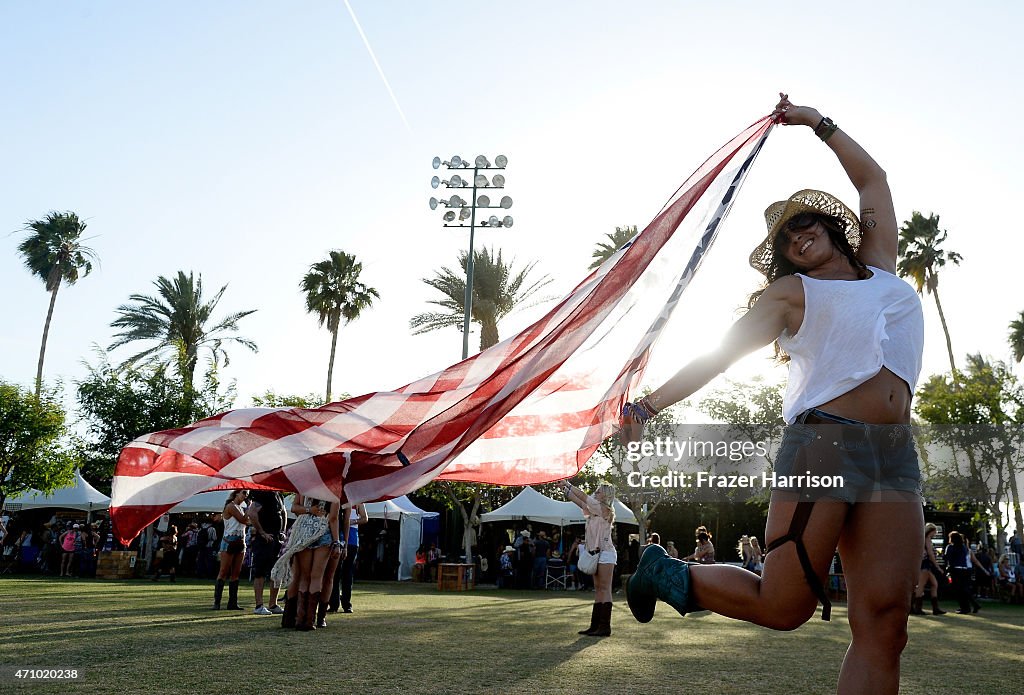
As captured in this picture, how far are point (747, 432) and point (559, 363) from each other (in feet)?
110

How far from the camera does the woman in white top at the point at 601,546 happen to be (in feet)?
34.3

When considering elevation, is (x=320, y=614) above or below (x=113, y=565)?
above

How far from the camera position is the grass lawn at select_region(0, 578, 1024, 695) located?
6152 millimetres

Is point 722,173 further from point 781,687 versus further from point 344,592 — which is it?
point 344,592

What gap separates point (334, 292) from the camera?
43.2m

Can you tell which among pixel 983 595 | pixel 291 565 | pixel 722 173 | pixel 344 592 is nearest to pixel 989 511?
pixel 983 595

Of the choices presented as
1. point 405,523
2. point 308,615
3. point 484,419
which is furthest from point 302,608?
point 405,523

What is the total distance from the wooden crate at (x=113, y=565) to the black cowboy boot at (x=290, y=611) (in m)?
16.9

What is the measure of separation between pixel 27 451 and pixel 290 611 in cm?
2338

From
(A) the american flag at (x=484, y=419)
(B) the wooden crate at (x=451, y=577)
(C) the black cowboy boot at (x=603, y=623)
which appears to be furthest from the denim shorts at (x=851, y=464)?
(B) the wooden crate at (x=451, y=577)

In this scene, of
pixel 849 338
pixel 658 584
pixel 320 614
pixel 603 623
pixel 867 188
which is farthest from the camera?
pixel 603 623

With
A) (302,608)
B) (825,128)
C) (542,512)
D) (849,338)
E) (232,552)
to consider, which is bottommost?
(302,608)

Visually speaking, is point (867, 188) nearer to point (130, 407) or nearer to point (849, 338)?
point (849, 338)

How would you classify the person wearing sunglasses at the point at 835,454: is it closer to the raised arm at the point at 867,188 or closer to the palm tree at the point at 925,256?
the raised arm at the point at 867,188
